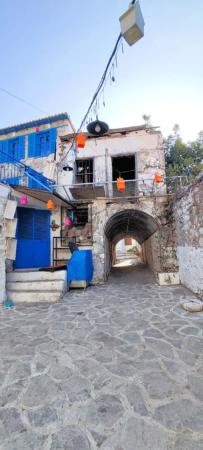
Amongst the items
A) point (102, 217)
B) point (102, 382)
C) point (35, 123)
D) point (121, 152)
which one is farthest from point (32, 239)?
point (102, 382)

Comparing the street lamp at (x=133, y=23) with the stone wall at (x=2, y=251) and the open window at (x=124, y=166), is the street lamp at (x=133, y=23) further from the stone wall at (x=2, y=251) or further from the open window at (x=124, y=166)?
the open window at (x=124, y=166)

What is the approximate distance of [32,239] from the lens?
9.14 metres

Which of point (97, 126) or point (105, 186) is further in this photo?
point (105, 186)

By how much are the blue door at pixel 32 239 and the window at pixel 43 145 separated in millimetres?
3854

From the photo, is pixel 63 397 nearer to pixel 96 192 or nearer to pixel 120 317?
pixel 120 317

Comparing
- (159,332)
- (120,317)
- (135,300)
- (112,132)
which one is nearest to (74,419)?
(159,332)

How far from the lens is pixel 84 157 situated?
1025 centimetres

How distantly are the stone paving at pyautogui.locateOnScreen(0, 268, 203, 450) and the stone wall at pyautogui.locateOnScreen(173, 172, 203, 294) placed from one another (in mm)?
1804

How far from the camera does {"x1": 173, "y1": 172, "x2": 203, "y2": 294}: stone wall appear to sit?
18.5 ft

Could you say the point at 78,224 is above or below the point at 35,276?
above

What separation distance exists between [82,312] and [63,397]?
2969 millimetres

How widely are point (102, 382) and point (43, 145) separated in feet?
38.3

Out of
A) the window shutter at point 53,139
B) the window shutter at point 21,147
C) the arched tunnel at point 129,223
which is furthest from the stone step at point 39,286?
the window shutter at point 21,147

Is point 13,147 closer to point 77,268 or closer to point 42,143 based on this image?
point 42,143
